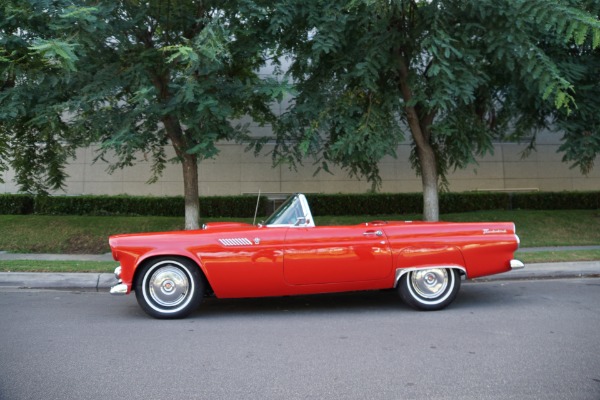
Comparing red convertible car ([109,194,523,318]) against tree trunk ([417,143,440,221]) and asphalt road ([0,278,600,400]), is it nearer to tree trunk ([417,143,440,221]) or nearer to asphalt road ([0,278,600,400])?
asphalt road ([0,278,600,400])

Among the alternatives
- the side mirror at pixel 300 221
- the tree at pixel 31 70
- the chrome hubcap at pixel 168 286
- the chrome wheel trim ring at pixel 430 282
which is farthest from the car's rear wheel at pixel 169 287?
the tree at pixel 31 70

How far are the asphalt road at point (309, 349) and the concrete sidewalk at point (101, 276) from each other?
1164 mm

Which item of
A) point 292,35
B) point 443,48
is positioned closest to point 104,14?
point 292,35

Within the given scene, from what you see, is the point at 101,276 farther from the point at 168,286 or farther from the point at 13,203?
the point at 13,203

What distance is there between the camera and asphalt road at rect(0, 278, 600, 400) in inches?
142

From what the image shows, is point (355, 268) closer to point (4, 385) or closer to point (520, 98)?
point (4, 385)

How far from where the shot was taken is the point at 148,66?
370 inches

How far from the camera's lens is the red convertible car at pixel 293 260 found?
565cm

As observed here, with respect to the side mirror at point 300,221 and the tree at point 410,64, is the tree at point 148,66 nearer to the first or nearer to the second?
the tree at point 410,64

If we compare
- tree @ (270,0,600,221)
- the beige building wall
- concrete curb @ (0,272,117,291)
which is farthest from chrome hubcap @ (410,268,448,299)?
the beige building wall

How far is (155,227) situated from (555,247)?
9.85 meters

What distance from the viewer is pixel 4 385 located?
12.1 ft

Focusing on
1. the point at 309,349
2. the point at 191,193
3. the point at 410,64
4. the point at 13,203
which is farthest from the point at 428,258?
the point at 13,203

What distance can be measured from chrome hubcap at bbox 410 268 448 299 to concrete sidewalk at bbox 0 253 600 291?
93.9 inches
